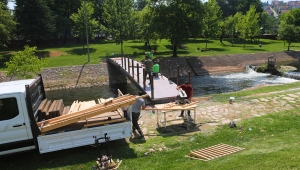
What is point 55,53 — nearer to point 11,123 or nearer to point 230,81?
point 230,81

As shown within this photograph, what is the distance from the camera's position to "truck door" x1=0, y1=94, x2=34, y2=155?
7.55 m

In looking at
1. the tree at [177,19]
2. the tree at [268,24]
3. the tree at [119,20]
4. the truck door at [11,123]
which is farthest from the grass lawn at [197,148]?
the tree at [268,24]

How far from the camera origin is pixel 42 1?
4134cm

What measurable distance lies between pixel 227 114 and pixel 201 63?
80.4 ft

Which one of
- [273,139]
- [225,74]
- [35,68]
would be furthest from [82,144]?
[225,74]

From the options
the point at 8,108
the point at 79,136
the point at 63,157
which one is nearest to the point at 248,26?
the point at 79,136

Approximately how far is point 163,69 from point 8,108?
26449 millimetres

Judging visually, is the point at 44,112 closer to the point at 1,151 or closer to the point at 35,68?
the point at 1,151

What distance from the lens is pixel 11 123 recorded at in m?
7.57

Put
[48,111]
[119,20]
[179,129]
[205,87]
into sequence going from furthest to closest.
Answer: [119,20]
[205,87]
[179,129]
[48,111]

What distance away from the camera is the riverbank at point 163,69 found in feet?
95.1

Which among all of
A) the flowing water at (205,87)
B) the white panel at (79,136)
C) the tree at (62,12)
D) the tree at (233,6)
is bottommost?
the flowing water at (205,87)

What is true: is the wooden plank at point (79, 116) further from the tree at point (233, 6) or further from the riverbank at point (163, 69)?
the tree at point (233, 6)

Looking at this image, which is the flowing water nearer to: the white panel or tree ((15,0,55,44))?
the white panel
